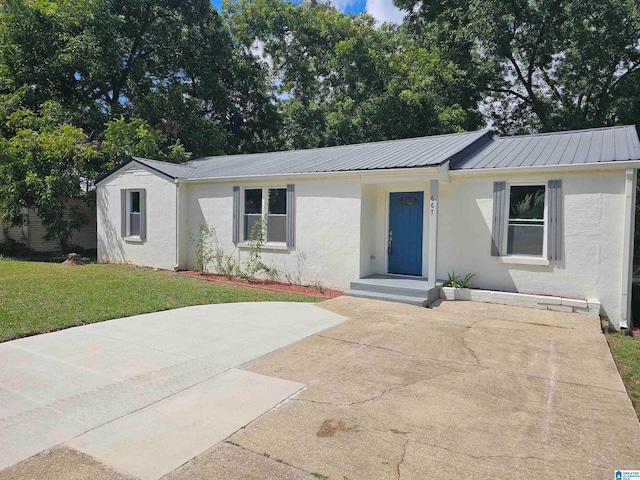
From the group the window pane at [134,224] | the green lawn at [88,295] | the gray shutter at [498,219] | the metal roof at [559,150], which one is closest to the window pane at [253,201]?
the green lawn at [88,295]

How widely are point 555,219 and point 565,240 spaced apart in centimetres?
45

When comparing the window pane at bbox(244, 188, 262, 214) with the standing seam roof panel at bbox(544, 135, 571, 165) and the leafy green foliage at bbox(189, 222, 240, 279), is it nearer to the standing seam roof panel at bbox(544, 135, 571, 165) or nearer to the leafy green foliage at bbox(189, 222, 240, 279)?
the leafy green foliage at bbox(189, 222, 240, 279)

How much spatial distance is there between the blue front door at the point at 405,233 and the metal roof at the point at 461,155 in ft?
3.41

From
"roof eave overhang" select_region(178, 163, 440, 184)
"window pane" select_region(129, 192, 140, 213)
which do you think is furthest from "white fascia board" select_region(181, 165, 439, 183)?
"window pane" select_region(129, 192, 140, 213)

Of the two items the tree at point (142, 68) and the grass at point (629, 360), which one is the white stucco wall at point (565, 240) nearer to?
the grass at point (629, 360)

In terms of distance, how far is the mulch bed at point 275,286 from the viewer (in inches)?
392

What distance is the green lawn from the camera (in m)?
6.48

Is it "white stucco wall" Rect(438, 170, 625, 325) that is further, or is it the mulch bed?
the mulch bed

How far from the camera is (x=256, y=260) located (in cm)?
1152

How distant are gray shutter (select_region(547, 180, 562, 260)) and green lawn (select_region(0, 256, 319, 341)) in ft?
16.4

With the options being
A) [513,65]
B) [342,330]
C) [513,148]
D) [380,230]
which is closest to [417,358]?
[342,330]

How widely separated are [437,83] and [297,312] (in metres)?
14.7

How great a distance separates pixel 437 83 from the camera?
1839 centimetres

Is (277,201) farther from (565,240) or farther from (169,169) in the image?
(565,240)
